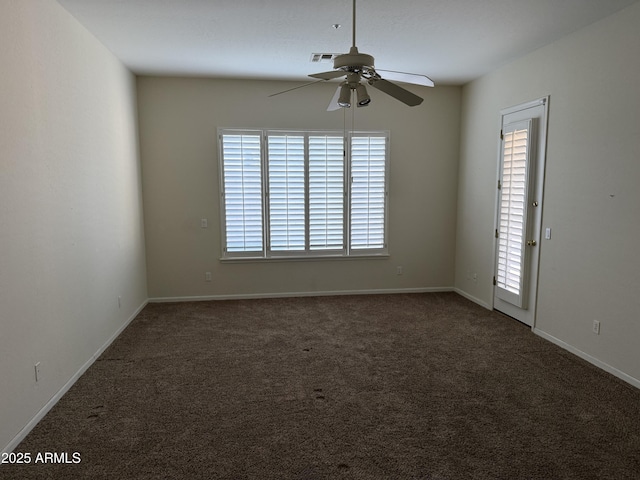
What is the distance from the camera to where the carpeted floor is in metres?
2.30

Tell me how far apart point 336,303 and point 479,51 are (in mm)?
3385

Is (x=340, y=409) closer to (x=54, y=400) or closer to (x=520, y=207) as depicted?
(x=54, y=400)

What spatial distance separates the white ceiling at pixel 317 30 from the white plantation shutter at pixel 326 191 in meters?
1.06

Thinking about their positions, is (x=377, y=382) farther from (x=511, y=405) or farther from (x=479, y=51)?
(x=479, y=51)

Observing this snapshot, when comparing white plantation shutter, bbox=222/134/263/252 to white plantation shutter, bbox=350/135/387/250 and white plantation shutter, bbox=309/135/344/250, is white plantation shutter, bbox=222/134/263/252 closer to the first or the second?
white plantation shutter, bbox=309/135/344/250

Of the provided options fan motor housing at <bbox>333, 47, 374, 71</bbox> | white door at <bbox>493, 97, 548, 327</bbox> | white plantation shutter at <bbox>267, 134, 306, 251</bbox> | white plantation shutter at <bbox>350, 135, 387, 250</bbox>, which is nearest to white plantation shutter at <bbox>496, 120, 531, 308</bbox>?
white door at <bbox>493, 97, 548, 327</bbox>

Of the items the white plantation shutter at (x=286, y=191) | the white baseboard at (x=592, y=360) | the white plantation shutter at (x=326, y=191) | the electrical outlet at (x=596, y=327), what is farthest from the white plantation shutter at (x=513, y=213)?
the white plantation shutter at (x=286, y=191)

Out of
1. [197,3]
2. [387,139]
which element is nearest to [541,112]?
[387,139]

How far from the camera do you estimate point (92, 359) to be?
11.9 ft

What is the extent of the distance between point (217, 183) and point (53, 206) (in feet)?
8.55

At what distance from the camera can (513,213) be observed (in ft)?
15.1

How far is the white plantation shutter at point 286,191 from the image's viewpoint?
5.51 metres

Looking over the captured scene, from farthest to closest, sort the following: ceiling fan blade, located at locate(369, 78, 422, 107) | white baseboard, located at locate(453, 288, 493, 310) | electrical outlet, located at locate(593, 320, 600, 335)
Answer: white baseboard, located at locate(453, 288, 493, 310) < electrical outlet, located at locate(593, 320, 600, 335) < ceiling fan blade, located at locate(369, 78, 422, 107)

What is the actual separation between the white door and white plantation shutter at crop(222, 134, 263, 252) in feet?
9.98
